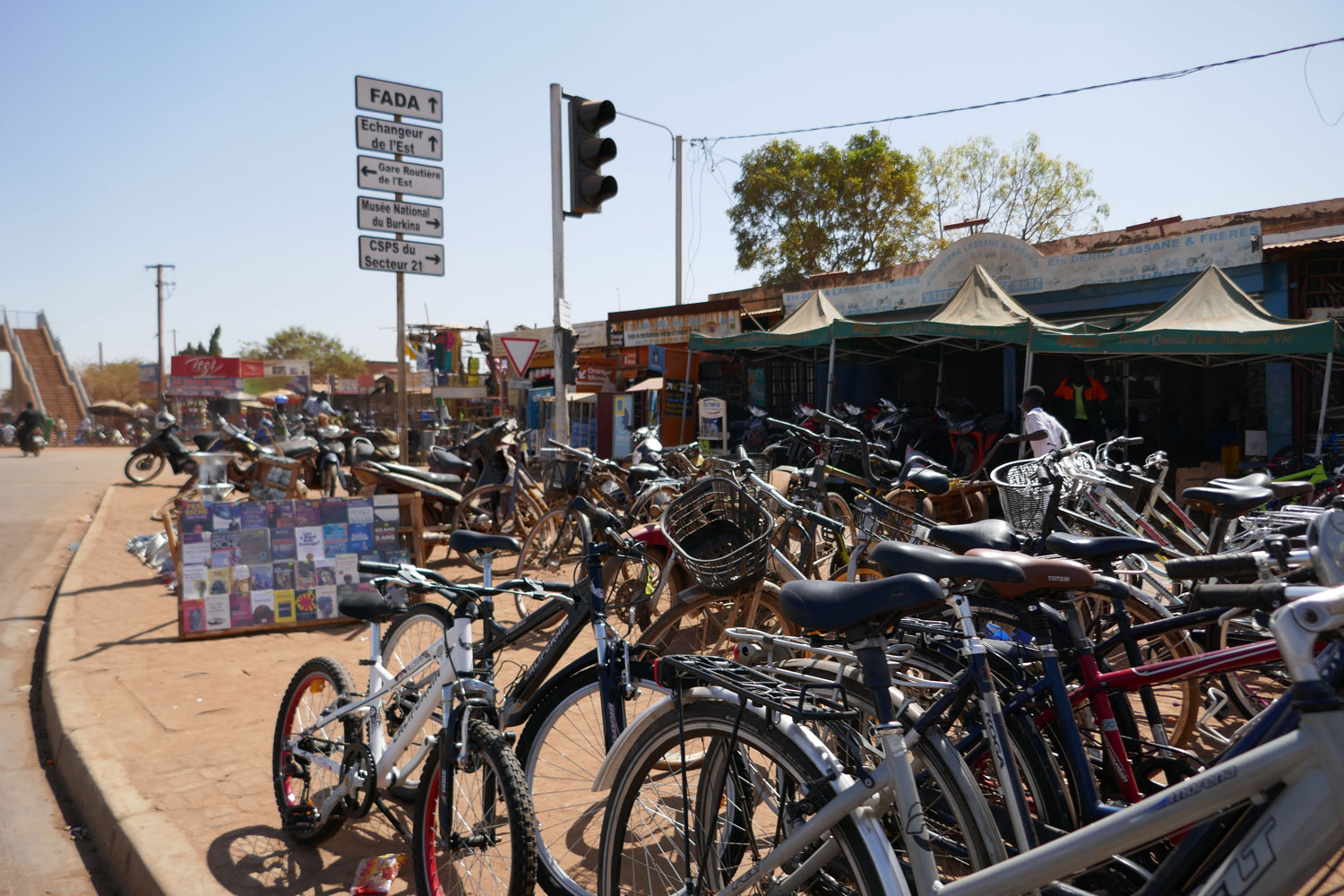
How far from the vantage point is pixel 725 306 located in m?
18.2

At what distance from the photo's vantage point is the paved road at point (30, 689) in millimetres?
3369

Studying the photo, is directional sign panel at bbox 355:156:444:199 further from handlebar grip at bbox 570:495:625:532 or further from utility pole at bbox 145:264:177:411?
utility pole at bbox 145:264:177:411

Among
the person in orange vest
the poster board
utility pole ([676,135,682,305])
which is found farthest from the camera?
utility pole ([676,135,682,305])

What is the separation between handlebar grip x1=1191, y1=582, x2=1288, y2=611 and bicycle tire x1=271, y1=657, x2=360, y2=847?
2.61 metres

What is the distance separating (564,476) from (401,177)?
148 inches

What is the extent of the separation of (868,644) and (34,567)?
34.1ft

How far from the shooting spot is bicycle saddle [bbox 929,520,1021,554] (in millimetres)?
2900

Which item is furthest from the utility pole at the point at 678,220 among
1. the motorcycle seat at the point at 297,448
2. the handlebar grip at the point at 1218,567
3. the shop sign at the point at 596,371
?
the handlebar grip at the point at 1218,567

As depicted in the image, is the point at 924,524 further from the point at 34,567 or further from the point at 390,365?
the point at 390,365


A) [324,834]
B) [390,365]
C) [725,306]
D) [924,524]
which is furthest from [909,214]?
[390,365]

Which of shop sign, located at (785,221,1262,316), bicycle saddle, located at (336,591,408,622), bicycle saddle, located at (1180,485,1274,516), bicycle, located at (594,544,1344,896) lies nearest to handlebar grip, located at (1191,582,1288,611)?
bicycle, located at (594,544,1344,896)

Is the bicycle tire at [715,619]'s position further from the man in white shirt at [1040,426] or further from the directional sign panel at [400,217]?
the directional sign panel at [400,217]

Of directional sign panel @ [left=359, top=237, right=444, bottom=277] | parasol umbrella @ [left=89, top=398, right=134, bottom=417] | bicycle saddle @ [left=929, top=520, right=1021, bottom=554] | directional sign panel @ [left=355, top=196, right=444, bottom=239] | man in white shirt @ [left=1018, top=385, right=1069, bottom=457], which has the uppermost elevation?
directional sign panel @ [left=355, top=196, right=444, bottom=239]

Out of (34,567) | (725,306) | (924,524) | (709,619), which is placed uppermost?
(725,306)
